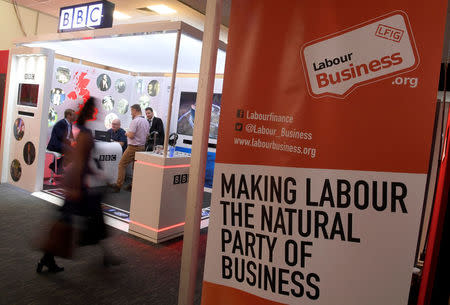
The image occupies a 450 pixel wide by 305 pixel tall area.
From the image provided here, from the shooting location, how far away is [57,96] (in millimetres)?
6637

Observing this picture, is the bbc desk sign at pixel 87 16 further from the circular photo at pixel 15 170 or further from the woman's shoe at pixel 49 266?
the woman's shoe at pixel 49 266

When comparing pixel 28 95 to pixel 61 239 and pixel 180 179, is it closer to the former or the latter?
pixel 180 179

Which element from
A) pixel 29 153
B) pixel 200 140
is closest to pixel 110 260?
pixel 200 140

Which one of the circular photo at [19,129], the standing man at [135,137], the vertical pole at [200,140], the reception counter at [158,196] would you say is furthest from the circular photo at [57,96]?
the vertical pole at [200,140]

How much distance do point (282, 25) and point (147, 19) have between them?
7.23m

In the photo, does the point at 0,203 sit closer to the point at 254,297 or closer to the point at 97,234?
the point at 97,234

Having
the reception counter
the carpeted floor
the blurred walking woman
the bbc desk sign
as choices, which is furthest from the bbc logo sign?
the bbc desk sign

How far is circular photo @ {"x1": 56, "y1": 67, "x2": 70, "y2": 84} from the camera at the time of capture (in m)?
6.61

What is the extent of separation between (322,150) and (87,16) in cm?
514

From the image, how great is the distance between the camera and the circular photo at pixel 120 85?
317 inches

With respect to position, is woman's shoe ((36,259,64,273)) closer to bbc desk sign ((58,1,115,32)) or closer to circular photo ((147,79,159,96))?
bbc desk sign ((58,1,115,32))

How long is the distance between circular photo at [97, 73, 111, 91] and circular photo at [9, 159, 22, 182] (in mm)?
2450

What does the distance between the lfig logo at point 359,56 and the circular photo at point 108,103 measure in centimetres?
717

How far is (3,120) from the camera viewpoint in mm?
6082
